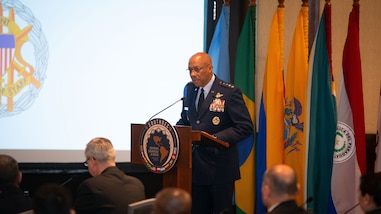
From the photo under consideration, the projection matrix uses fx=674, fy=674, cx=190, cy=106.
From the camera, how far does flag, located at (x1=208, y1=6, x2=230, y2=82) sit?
19.2 feet

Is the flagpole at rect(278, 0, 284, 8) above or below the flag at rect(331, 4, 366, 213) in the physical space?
above

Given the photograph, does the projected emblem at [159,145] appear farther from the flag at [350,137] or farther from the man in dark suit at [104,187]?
the flag at [350,137]

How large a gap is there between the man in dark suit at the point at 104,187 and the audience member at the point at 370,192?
1211mm

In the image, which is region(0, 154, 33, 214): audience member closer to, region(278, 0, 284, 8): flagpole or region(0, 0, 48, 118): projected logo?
region(0, 0, 48, 118): projected logo

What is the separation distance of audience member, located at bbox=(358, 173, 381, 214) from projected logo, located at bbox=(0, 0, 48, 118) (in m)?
3.15

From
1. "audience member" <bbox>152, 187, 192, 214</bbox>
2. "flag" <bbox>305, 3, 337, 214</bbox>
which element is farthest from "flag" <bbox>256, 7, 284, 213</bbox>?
"audience member" <bbox>152, 187, 192, 214</bbox>

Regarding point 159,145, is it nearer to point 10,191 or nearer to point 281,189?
point 10,191

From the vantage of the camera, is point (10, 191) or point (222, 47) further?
point (222, 47)

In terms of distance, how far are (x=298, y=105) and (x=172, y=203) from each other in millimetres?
3295

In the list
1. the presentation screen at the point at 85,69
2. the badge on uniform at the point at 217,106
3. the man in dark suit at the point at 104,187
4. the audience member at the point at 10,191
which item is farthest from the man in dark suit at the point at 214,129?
the audience member at the point at 10,191

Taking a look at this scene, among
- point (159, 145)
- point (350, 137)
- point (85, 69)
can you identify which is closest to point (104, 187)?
point (159, 145)

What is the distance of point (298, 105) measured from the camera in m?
5.73

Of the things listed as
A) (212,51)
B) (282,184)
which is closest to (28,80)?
(212,51)

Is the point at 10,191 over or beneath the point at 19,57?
beneath
